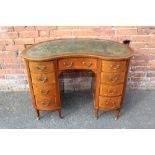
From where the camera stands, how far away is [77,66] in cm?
189

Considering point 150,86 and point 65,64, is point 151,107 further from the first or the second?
point 65,64

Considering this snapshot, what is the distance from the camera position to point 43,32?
225 centimetres

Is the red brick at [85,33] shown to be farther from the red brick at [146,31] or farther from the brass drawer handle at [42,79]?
the brass drawer handle at [42,79]

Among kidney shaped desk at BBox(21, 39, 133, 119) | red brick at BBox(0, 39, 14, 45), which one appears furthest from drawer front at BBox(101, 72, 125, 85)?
red brick at BBox(0, 39, 14, 45)

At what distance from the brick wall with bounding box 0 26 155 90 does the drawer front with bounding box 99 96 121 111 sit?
565mm

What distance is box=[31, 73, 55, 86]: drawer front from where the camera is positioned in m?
1.87

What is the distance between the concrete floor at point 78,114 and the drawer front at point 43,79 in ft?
1.69

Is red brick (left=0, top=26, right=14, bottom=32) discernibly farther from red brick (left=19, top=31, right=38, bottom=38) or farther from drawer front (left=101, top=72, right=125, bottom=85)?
drawer front (left=101, top=72, right=125, bottom=85)

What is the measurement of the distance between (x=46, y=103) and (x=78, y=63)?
22.0 inches

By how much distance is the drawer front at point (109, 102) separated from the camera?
2.03 m

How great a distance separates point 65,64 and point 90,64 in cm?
24

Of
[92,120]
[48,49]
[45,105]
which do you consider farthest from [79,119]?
[48,49]

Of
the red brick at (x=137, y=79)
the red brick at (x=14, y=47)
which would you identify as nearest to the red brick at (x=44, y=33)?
the red brick at (x=14, y=47)

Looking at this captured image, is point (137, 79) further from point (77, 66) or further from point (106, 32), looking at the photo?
point (77, 66)
